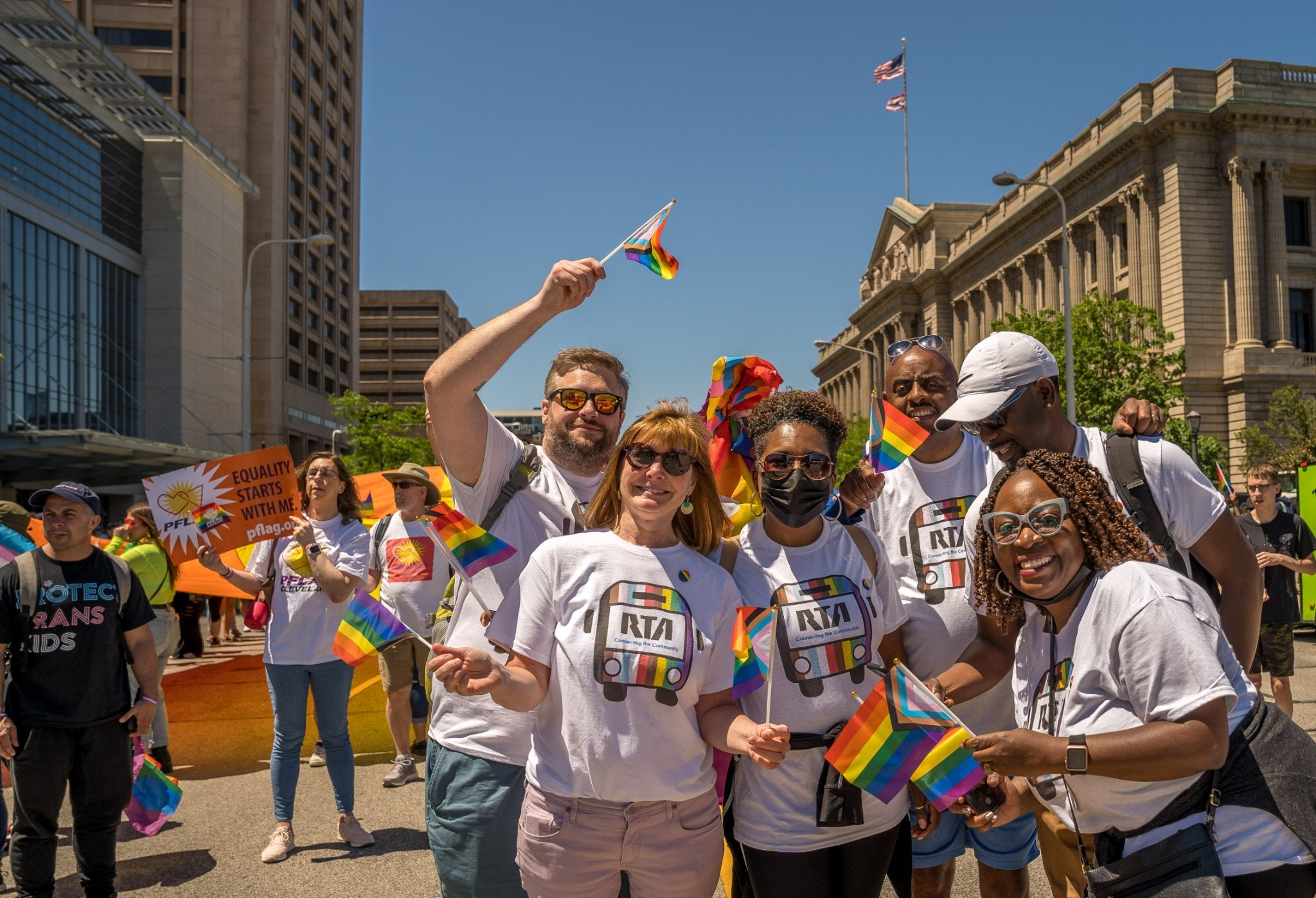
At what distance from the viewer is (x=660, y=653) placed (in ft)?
8.81

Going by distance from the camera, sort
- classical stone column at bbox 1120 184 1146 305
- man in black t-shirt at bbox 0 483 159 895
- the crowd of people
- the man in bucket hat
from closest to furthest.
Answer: the crowd of people, man in black t-shirt at bbox 0 483 159 895, the man in bucket hat, classical stone column at bbox 1120 184 1146 305

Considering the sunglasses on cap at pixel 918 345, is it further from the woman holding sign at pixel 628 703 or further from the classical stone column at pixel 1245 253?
the classical stone column at pixel 1245 253

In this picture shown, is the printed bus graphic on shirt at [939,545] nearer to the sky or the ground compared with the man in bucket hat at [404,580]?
nearer to the sky

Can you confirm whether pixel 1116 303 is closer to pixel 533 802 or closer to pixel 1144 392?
pixel 1144 392

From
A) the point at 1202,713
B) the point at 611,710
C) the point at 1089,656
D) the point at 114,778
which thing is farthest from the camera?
the point at 114,778

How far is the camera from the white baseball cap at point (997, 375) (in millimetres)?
3205

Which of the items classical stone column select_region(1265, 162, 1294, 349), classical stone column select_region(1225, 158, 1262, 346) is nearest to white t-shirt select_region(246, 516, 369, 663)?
classical stone column select_region(1225, 158, 1262, 346)

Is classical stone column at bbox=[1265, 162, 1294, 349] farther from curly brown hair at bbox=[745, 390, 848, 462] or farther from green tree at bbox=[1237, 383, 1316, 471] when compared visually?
curly brown hair at bbox=[745, 390, 848, 462]

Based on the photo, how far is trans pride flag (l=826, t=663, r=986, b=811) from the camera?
2.49 metres

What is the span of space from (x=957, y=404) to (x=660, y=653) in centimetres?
132

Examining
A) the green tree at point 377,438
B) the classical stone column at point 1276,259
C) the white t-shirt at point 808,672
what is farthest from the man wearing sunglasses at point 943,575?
the classical stone column at point 1276,259

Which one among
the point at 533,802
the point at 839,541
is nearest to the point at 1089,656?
the point at 839,541

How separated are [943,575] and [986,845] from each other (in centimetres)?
97

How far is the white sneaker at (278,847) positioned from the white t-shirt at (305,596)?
0.94 meters
